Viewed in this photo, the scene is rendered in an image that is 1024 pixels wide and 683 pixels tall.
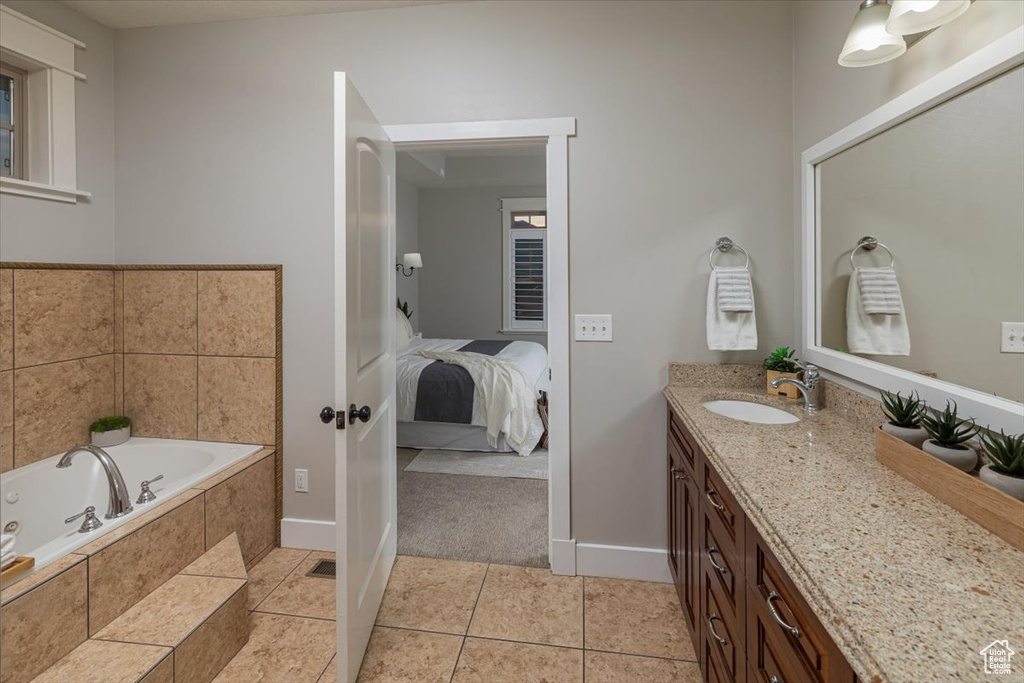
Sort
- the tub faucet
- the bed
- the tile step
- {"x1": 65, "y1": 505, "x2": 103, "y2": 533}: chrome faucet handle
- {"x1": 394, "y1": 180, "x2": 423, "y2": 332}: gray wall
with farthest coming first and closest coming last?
{"x1": 394, "y1": 180, "x2": 423, "y2": 332}: gray wall
the bed
the tub faucet
{"x1": 65, "y1": 505, "x2": 103, "y2": 533}: chrome faucet handle
the tile step

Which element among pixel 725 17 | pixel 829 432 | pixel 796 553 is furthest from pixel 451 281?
pixel 796 553

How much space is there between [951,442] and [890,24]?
1.00m

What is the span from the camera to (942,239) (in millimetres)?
1234

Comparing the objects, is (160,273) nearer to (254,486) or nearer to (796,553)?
(254,486)

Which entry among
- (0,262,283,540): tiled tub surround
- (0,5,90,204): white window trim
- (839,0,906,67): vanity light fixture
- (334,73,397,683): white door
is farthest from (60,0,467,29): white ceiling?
(839,0,906,67): vanity light fixture

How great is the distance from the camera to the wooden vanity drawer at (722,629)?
116 centimetres

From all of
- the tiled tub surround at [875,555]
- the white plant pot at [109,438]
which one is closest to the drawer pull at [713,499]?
the tiled tub surround at [875,555]

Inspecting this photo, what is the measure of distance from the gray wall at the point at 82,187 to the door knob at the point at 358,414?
174cm

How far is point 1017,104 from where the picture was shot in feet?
3.39

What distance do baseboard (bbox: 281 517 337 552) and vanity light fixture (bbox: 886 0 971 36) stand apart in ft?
9.05

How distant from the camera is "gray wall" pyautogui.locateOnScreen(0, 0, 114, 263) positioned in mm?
2154

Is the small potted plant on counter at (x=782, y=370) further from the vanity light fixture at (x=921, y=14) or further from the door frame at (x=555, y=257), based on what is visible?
the vanity light fixture at (x=921, y=14)

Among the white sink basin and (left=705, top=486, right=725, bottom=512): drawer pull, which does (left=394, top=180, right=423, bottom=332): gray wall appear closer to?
the white sink basin

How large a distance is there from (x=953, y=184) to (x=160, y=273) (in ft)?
10.2
